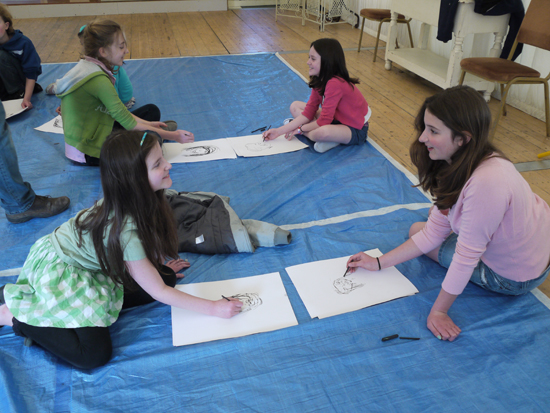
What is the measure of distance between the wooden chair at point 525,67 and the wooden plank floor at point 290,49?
32 centimetres

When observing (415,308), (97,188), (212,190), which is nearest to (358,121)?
(212,190)

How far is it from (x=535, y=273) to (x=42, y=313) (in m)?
1.65

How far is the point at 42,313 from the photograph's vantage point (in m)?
1.31

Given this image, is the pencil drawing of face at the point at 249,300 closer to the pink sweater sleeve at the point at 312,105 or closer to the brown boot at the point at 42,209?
the brown boot at the point at 42,209

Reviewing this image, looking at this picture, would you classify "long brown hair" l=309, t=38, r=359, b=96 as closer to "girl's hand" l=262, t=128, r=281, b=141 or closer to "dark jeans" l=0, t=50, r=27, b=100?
"girl's hand" l=262, t=128, r=281, b=141

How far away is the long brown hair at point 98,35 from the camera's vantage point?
2191 mm

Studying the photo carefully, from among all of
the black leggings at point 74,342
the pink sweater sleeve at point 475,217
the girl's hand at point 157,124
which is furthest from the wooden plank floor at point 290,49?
the black leggings at point 74,342

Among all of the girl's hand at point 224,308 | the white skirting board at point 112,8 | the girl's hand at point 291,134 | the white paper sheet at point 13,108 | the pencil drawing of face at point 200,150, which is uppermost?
the white skirting board at point 112,8

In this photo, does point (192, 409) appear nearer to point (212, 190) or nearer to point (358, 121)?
point (212, 190)

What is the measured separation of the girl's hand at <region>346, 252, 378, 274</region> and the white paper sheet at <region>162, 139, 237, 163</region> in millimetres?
1178

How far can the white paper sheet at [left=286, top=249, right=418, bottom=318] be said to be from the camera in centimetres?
157

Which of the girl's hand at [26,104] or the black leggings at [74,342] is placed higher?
the girl's hand at [26,104]

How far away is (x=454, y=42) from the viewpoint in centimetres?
334

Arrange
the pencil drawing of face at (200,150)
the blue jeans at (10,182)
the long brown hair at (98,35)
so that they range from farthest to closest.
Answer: the pencil drawing of face at (200,150) → the long brown hair at (98,35) → the blue jeans at (10,182)
